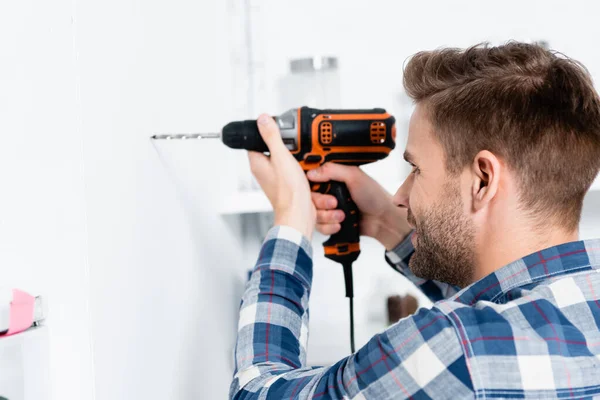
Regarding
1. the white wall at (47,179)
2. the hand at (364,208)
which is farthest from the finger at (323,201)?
the white wall at (47,179)

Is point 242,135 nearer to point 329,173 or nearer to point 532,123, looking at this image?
point 329,173

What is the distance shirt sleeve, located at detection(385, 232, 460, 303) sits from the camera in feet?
3.48

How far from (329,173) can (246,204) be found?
253mm

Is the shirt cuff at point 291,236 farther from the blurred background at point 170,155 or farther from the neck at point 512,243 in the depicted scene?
the neck at point 512,243

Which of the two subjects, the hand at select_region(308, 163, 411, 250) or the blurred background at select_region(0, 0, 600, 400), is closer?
the blurred background at select_region(0, 0, 600, 400)

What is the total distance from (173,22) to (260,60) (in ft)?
1.53

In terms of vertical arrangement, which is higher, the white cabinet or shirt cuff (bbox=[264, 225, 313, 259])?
shirt cuff (bbox=[264, 225, 313, 259])

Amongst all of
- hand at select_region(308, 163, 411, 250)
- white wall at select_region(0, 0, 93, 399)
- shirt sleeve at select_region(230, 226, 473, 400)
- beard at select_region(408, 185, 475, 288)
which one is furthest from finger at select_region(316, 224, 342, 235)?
white wall at select_region(0, 0, 93, 399)

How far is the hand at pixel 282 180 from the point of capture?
0.89m

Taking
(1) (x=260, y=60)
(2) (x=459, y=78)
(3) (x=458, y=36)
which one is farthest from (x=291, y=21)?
(2) (x=459, y=78)

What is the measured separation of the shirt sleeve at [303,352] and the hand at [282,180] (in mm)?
29

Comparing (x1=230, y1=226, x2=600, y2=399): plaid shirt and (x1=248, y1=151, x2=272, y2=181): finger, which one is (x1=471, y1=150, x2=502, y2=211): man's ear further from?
(x1=248, y1=151, x2=272, y2=181): finger

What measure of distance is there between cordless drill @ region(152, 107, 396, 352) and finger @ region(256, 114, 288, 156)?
0.04 ft

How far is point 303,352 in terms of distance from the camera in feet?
2.65
